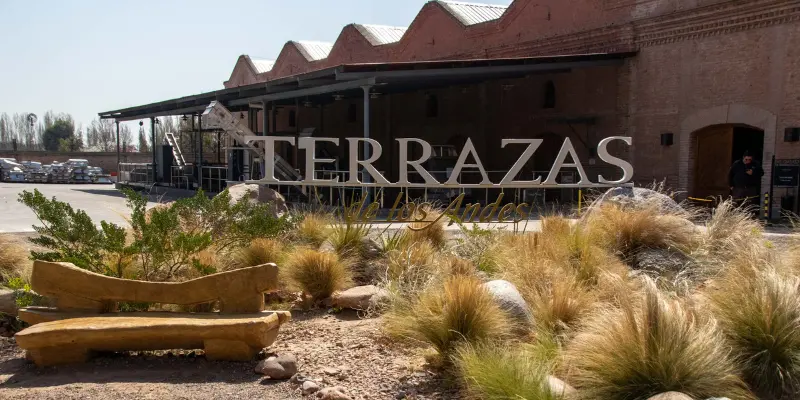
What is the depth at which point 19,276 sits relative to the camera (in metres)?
8.31

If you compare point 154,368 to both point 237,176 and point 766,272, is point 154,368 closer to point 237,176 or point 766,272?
point 766,272

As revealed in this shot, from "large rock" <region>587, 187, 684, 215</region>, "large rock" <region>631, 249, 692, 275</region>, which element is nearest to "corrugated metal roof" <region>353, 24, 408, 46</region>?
"large rock" <region>587, 187, 684, 215</region>

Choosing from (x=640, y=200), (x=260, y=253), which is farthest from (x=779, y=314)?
(x=260, y=253)

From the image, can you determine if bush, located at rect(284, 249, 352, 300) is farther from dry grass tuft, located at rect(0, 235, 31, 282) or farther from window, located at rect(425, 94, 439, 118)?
window, located at rect(425, 94, 439, 118)

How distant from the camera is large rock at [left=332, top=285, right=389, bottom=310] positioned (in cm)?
726

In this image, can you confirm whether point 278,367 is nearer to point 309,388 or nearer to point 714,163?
point 309,388

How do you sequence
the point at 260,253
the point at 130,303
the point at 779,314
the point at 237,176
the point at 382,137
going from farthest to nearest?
the point at 382,137 < the point at 237,176 < the point at 260,253 < the point at 130,303 < the point at 779,314

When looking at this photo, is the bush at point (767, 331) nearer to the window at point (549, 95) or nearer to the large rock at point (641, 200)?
the large rock at point (641, 200)

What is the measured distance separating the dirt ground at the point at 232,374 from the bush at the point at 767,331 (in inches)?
86.9

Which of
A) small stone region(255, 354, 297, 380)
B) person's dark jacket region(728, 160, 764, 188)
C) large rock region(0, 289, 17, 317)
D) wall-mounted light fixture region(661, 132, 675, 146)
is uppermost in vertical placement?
wall-mounted light fixture region(661, 132, 675, 146)

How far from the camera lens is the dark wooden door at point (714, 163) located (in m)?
19.3

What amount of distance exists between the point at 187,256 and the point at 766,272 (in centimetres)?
559

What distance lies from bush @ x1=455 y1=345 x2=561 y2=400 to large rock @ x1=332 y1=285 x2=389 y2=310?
213 centimetres

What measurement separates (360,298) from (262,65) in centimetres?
4023
